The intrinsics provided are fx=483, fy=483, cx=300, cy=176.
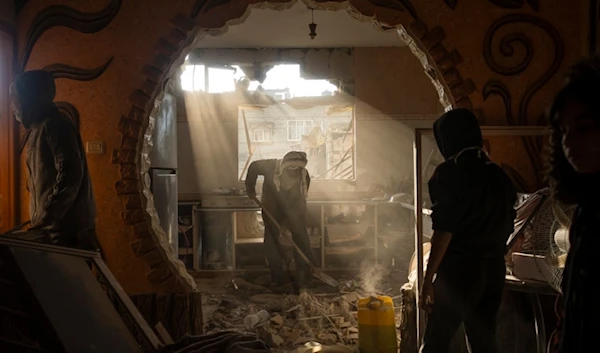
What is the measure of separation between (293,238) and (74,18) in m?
3.80

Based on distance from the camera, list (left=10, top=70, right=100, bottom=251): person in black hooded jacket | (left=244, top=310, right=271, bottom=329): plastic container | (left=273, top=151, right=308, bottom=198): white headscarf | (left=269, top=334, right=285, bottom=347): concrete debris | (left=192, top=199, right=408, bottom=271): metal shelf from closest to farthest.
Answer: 1. (left=10, top=70, right=100, bottom=251): person in black hooded jacket
2. (left=269, top=334, right=285, bottom=347): concrete debris
3. (left=244, top=310, right=271, bottom=329): plastic container
4. (left=273, top=151, right=308, bottom=198): white headscarf
5. (left=192, top=199, right=408, bottom=271): metal shelf

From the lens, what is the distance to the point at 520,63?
11.6 feet

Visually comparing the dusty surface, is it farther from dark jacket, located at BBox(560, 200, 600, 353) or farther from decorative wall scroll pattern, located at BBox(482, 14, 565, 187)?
dark jacket, located at BBox(560, 200, 600, 353)

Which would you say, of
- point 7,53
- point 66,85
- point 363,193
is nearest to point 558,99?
point 66,85

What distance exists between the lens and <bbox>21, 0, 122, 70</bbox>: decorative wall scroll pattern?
3484 millimetres

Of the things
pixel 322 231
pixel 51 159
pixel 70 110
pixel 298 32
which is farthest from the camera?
pixel 322 231

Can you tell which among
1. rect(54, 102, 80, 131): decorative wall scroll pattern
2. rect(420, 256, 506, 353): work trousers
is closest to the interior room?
rect(54, 102, 80, 131): decorative wall scroll pattern

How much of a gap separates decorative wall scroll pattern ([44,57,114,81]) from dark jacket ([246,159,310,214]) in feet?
9.94

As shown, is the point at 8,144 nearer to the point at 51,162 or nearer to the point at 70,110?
the point at 70,110

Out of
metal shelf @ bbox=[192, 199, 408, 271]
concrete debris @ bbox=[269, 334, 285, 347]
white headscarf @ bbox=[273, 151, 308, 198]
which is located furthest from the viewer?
metal shelf @ bbox=[192, 199, 408, 271]

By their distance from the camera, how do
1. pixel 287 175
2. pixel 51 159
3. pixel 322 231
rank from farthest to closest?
pixel 322 231, pixel 287 175, pixel 51 159

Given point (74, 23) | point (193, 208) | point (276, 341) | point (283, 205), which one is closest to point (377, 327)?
point (276, 341)

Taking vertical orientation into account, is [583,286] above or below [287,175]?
below

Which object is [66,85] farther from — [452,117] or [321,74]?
[321,74]
